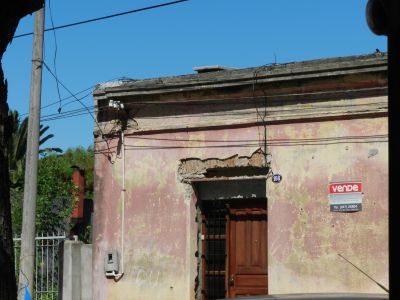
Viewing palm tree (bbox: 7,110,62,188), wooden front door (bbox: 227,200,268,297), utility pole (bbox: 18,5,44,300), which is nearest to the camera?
wooden front door (bbox: 227,200,268,297)

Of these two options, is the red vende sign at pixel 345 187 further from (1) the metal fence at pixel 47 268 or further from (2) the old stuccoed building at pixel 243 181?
(1) the metal fence at pixel 47 268

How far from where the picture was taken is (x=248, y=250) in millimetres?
13008

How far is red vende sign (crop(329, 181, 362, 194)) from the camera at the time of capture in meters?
11.8

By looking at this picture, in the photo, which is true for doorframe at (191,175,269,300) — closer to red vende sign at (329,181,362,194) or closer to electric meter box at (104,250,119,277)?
red vende sign at (329,181,362,194)

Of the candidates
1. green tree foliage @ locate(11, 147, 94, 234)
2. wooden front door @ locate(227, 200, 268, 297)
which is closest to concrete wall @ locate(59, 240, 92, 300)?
wooden front door @ locate(227, 200, 268, 297)

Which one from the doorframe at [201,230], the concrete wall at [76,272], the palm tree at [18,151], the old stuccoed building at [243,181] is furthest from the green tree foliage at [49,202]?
the doorframe at [201,230]

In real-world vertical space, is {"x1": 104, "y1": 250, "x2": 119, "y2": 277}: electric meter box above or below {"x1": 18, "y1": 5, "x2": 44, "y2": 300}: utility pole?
below

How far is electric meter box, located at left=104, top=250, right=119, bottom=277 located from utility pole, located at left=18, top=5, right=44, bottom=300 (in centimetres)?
127

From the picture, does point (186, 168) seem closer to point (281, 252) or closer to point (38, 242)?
point (281, 252)

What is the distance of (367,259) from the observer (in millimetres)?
11539

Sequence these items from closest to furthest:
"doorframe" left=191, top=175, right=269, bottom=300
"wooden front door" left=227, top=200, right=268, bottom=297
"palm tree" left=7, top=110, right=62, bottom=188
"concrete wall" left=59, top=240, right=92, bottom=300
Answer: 1. "wooden front door" left=227, top=200, right=268, bottom=297
2. "doorframe" left=191, top=175, right=269, bottom=300
3. "concrete wall" left=59, top=240, right=92, bottom=300
4. "palm tree" left=7, top=110, right=62, bottom=188

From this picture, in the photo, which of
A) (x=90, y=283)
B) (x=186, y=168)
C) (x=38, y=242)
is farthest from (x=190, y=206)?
(x=38, y=242)

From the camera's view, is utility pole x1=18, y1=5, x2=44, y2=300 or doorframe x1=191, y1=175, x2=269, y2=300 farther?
utility pole x1=18, y1=5, x2=44, y2=300

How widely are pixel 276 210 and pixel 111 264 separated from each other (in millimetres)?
3147
